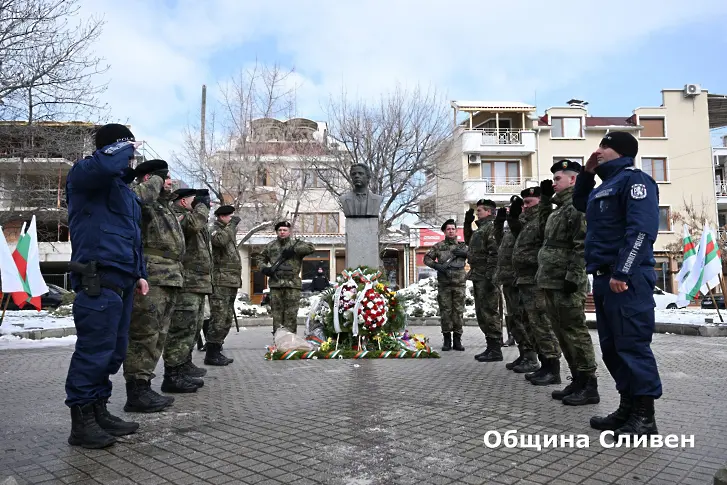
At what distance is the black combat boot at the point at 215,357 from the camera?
302 inches

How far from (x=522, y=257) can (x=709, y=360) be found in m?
3.69

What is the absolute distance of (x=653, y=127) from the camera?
118ft

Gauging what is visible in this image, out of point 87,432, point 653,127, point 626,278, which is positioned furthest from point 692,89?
point 87,432

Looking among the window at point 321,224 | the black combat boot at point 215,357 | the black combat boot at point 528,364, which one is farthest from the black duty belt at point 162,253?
the window at point 321,224

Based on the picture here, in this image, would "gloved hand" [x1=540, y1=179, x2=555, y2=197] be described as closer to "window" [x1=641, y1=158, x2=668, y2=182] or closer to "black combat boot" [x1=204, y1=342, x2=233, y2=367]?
"black combat boot" [x1=204, y1=342, x2=233, y2=367]

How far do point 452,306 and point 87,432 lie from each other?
21.0 ft

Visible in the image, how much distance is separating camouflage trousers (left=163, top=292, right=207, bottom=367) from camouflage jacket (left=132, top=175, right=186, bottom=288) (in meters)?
0.68

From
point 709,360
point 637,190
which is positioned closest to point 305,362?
point 637,190

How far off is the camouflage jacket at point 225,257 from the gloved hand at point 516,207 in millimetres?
4154

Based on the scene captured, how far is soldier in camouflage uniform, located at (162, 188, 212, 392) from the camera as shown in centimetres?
551

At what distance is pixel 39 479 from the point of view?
294 centimetres

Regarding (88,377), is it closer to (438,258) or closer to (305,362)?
(305,362)

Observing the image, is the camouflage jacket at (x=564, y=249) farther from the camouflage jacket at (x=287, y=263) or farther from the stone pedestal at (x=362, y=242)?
the camouflage jacket at (x=287, y=263)

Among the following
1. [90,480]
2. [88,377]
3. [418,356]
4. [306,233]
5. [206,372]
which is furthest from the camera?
[306,233]
